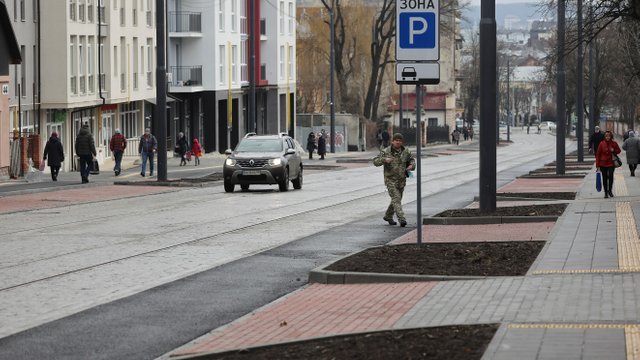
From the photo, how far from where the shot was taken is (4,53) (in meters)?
47.3

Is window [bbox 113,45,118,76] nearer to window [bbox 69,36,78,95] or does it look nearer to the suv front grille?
window [bbox 69,36,78,95]

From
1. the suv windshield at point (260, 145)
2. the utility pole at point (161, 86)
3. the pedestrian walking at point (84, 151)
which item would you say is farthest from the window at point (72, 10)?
the suv windshield at point (260, 145)

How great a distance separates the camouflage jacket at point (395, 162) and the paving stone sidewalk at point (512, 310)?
6.35m

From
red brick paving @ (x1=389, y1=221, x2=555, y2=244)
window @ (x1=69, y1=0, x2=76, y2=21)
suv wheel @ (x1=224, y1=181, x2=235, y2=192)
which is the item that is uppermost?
window @ (x1=69, y1=0, x2=76, y2=21)

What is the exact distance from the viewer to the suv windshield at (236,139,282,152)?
3906cm

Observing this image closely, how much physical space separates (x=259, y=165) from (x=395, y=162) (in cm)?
1403

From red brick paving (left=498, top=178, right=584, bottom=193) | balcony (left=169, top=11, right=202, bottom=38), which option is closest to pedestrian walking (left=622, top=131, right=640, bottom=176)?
red brick paving (left=498, top=178, right=584, bottom=193)

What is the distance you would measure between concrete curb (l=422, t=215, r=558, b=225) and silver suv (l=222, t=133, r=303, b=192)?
45.0 feet

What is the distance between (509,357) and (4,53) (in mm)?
40066

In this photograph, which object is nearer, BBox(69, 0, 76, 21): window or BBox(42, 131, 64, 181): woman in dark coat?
BBox(42, 131, 64, 181): woman in dark coat

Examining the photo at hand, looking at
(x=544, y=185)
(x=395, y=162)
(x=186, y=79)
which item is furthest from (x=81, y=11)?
(x=395, y=162)

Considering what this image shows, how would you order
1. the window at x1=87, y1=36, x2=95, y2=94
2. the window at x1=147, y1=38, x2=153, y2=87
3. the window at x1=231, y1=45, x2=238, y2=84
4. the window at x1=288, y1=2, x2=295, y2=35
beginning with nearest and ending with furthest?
the window at x1=87, y1=36, x2=95, y2=94 → the window at x1=147, y1=38, x2=153, y2=87 → the window at x1=231, y1=45, x2=238, y2=84 → the window at x1=288, y1=2, x2=295, y2=35

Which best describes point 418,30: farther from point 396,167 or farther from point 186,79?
point 186,79

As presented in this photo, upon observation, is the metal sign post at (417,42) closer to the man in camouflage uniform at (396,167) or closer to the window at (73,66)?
the man in camouflage uniform at (396,167)
